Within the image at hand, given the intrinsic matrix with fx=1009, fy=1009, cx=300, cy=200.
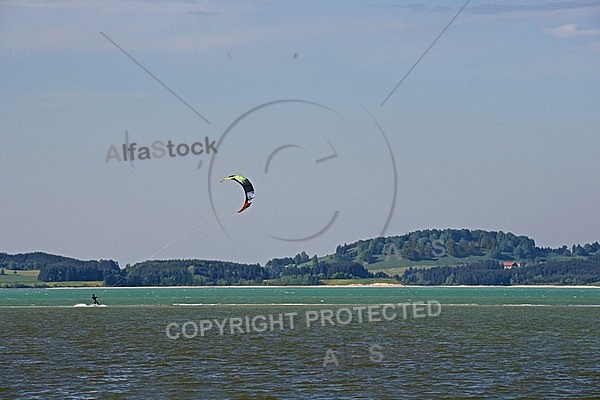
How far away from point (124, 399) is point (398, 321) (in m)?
72.1

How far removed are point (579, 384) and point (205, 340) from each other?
39.7 metres

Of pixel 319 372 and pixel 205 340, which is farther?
pixel 205 340

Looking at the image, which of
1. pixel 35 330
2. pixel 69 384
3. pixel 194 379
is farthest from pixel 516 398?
pixel 35 330

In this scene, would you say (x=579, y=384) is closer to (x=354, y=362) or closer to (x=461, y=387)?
(x=461, y=387)

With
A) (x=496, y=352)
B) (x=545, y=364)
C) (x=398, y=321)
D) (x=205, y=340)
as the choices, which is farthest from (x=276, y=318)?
(x=545, y=364)

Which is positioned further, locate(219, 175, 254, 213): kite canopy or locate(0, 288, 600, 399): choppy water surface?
locate(219, 175, 254, 213): kite canopy

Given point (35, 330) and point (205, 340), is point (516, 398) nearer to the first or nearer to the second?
point (205, 340)

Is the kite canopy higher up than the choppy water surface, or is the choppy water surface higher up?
the kite canopy

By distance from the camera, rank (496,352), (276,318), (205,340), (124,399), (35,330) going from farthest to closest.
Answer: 1. (276,318)
2. (35,330)
3. (205,340)
4. (496,352)
5. (124,399)

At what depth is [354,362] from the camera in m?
67.6

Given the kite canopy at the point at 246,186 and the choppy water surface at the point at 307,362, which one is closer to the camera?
the choppy water surface at the point at 307,362

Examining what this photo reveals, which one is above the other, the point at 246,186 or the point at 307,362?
the point at 246,186

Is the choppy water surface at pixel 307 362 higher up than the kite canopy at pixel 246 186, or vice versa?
the kite canopy at pixel 246 186

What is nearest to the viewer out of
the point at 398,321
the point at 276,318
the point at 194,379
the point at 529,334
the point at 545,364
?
the point at 194,379
